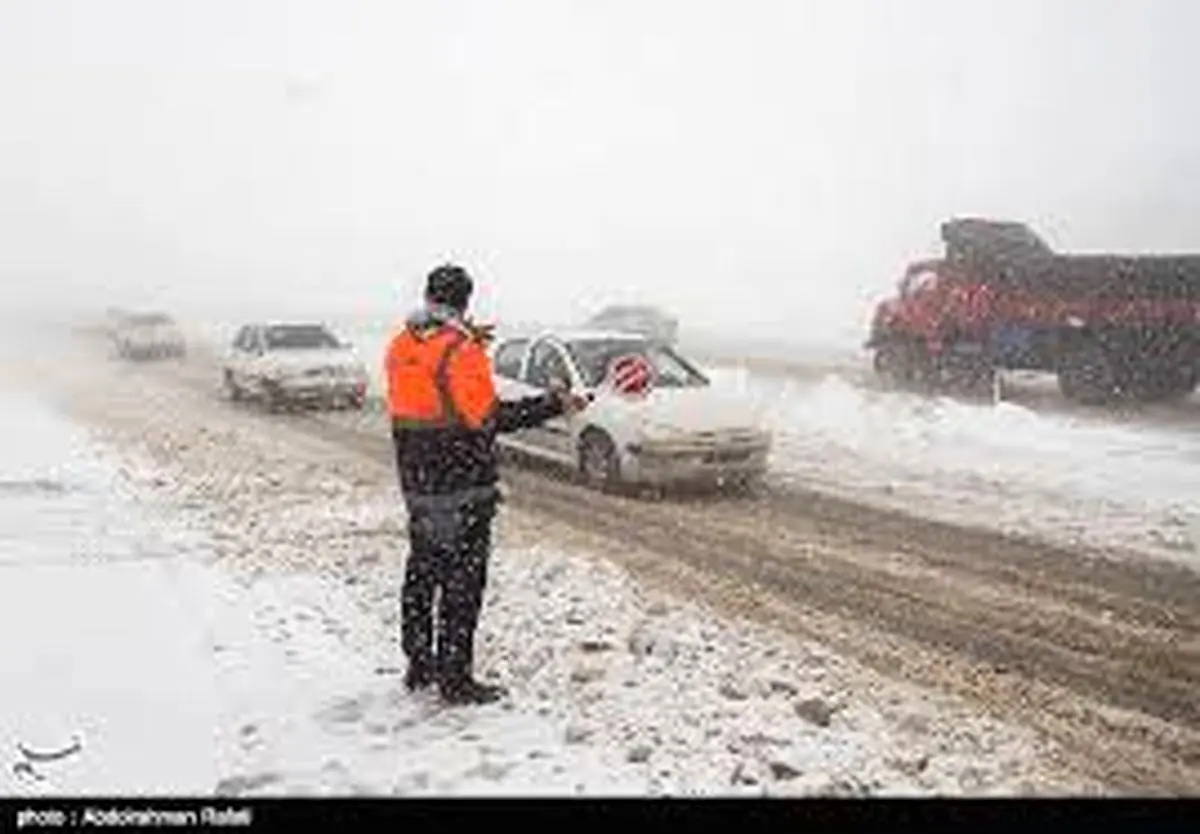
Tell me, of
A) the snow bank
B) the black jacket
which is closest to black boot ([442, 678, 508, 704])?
the black jacket

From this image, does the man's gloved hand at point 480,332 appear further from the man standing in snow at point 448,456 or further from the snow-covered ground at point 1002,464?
the snow-covered ground at point 1002,464

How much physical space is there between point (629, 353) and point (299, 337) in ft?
36.6

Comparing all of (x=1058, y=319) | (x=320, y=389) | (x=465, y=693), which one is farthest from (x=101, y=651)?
(x=1058, y=319)

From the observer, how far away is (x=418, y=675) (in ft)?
25.7

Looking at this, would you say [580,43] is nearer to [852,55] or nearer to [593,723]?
[852,55]

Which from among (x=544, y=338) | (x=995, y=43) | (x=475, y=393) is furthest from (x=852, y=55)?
(x=475, y=393)

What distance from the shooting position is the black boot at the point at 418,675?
780 centimetres

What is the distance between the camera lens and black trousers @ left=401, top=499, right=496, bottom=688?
741 centimetres

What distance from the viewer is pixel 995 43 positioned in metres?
144

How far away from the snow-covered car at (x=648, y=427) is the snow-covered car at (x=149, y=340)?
25201mm

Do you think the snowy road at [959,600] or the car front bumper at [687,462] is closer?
the snowy road at [959,600]

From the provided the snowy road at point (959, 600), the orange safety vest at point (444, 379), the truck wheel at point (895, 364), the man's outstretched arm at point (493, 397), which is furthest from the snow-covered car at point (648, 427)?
the truck wheel at point (895, 364)

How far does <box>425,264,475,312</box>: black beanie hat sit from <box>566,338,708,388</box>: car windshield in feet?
26.7

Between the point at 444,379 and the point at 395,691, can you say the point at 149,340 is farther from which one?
the point at 444,379
